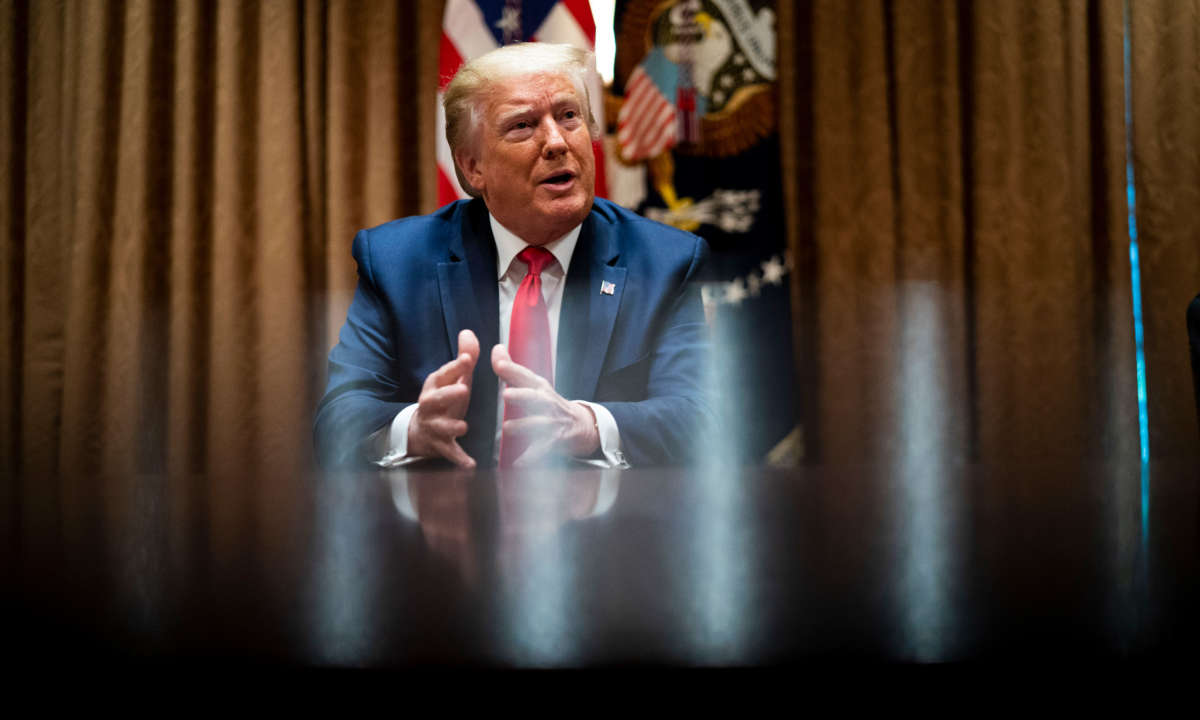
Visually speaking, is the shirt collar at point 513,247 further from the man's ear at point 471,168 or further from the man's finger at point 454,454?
the man's finger at point 454,454

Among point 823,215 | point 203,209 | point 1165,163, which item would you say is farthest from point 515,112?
point 1165,163

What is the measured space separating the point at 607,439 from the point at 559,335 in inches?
11.3

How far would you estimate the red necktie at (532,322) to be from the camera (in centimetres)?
164

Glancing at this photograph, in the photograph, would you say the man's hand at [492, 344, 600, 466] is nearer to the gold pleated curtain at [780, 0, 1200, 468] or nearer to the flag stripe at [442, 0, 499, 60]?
the gold pleated curtain at [780, 0, 1200, 468]

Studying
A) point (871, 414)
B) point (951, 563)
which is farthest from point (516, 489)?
point (871, 414)

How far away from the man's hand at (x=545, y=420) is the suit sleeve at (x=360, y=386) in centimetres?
27

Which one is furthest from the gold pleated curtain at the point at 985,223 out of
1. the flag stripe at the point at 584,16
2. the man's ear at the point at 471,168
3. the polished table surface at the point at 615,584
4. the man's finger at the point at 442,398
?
the polished table surface at the point at 615,584

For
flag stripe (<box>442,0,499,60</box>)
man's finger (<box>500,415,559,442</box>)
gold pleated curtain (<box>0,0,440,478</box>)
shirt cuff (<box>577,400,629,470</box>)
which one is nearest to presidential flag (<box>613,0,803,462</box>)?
flag stripe (<box>442,0,499,60</box>)

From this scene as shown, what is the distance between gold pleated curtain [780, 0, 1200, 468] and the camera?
220 cm

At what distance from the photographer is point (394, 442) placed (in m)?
1.49

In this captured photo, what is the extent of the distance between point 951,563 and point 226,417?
7.85 feet

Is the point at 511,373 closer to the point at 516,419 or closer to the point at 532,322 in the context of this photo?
the point at 516,419

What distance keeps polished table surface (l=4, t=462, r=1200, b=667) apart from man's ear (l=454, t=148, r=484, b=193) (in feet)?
4.86

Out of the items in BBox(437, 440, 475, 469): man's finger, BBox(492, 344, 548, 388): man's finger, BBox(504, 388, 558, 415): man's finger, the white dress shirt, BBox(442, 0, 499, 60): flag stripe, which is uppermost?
BBox(442, 0, 499, 60): flag stripe
